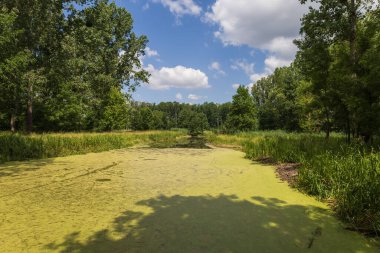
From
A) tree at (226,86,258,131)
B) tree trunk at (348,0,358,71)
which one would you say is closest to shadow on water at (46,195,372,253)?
tree trunk at (348,0,358,71)

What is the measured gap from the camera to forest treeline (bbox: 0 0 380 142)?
9.55 meters

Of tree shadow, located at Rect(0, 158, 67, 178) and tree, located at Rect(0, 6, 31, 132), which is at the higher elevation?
tree, located at Rect(0, 6, 31, 132)

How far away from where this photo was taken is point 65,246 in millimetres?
3307

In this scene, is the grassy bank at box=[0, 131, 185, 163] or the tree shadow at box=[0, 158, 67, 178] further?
the grassy bank at box=[0, 131, 185, 163]

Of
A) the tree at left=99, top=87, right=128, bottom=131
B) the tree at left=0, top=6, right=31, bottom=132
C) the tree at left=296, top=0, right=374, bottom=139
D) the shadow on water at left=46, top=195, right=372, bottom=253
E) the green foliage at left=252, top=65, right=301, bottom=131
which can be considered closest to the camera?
the shadow on water at left=46, top=195, right=372, bottom=253

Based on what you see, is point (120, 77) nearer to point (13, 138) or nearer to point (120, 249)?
point (13, 138)

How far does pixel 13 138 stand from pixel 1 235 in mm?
A: 8219

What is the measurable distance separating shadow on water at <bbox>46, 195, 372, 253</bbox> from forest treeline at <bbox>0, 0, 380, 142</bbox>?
5.26 m

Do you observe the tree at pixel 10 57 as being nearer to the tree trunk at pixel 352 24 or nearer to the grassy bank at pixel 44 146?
the grassy bank at pixel 44 146

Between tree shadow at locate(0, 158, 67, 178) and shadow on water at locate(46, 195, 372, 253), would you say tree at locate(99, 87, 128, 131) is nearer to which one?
tree shadow at locate(0, 158, 67, 178)

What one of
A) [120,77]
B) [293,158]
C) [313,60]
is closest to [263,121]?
[120,77]

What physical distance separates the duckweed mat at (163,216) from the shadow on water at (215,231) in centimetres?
1

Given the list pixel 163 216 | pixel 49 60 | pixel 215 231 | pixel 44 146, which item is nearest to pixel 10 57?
pixel 49 60

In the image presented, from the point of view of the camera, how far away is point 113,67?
1206 inches
